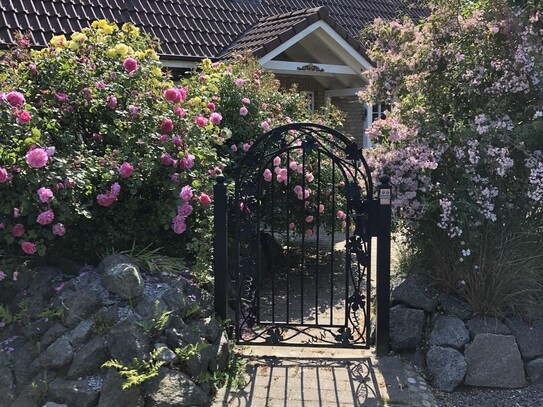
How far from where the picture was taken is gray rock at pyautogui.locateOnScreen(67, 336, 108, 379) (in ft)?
11.0

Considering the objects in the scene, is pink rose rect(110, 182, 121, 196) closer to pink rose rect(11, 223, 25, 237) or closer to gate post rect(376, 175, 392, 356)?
pink rose rect(11, 223, 25, 237)

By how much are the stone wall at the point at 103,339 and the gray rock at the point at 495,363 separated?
67.5 inches

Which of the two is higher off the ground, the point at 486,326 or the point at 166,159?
the point at 166,159

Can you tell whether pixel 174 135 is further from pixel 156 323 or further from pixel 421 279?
pixel 421 279

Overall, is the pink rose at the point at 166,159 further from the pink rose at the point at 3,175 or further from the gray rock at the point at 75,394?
the gray rock at the point at 75,394

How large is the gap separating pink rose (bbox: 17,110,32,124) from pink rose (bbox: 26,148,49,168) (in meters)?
0.31

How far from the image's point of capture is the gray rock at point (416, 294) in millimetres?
4367

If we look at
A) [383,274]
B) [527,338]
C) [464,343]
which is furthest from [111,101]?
[527,338]

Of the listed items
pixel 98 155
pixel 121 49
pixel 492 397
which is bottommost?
pixel 492 397

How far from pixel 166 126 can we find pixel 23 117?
3.23 feet

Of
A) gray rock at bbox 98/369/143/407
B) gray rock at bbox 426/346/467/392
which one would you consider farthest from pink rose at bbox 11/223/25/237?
gray rock at bbox 426/346/467/392

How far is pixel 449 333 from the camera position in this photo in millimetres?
4109

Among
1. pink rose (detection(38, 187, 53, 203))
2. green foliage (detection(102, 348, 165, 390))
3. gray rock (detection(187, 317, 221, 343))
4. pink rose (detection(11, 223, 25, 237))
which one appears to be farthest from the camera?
gray rock (detection(187, 317, 221, 343))

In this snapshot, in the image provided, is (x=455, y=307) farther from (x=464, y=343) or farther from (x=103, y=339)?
(x=103, y=339)
